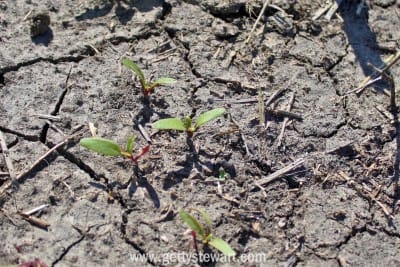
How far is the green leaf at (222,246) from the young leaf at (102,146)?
0.62m

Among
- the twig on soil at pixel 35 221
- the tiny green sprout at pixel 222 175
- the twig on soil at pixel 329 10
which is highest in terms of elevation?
the twig on soil at pixel 329 10

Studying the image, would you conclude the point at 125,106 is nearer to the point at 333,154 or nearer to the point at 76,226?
the point at 76,226

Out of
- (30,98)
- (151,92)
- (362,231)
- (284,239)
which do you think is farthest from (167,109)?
(362,231)

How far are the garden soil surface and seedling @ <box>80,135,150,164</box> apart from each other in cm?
6

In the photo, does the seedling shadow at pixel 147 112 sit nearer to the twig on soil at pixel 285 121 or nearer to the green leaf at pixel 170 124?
the green leaf at pixel 170 124

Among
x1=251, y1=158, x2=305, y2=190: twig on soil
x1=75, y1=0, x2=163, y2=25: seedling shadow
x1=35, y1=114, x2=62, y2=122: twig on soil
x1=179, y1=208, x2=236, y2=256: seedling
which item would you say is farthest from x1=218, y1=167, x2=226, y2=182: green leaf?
x1=75, y1=0, x2=163, y2=25: seedling shadow

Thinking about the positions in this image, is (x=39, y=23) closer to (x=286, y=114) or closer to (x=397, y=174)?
(x=286, y=114)

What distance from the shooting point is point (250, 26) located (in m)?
3.40

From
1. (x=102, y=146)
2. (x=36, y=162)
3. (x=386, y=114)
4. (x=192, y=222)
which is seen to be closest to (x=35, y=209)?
(x=36, y=162)

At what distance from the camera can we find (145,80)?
10.1 feet

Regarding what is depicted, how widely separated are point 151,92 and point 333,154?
1.01 metres

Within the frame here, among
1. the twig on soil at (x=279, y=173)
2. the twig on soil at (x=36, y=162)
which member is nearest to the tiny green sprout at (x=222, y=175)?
the twig on soil at (x=279, y=173)

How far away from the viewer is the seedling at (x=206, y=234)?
246cm

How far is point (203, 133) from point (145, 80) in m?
0.45
